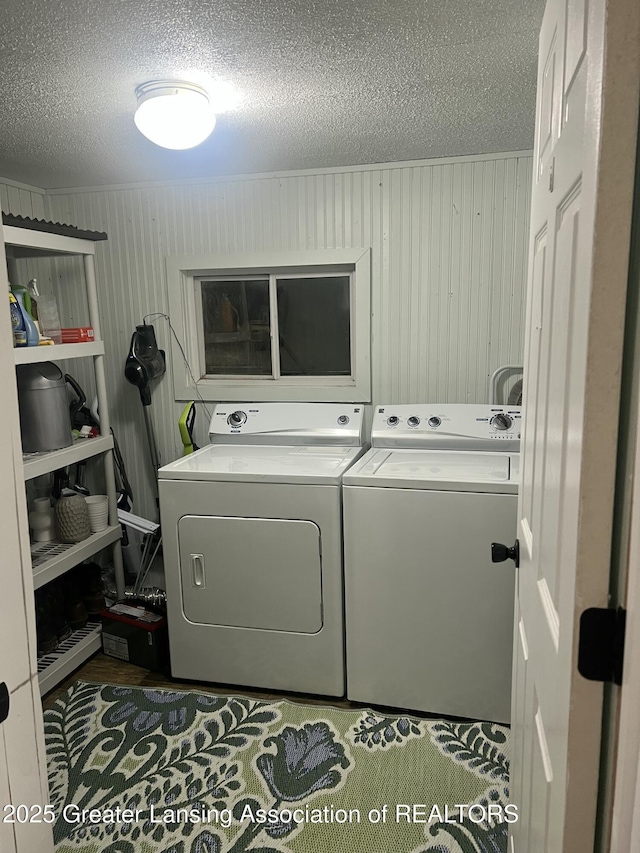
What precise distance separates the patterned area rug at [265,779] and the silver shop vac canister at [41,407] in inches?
41.8

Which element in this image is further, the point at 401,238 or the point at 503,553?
the point at 401,238

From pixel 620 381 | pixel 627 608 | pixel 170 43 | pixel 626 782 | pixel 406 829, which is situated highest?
pixel 170 43

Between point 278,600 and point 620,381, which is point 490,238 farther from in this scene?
point 620,381

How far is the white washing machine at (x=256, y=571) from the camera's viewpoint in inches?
93.7

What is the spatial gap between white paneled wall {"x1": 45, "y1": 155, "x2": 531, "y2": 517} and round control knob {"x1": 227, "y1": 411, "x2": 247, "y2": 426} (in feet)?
0.88

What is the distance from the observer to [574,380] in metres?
0.78

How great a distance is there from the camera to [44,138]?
2.38m

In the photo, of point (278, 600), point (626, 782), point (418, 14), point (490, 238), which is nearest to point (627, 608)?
point (626, 782)

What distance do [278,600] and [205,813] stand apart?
0.77m

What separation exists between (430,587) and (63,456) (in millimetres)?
1606

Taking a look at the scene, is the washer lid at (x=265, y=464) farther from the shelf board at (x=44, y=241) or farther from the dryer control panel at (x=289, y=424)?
the shelf board at (x=44, y=241)

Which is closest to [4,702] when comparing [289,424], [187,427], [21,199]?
[289,424]

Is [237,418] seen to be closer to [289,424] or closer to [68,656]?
[289,424]

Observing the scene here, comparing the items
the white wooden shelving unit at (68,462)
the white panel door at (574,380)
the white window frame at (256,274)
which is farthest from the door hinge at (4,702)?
the white window frame at (256,274)
